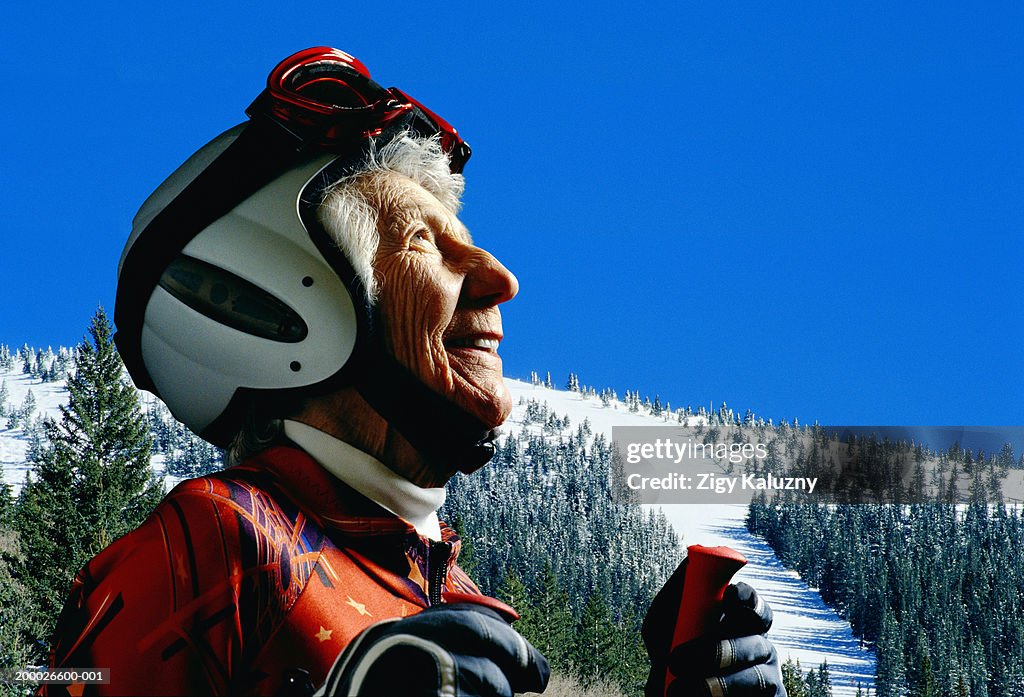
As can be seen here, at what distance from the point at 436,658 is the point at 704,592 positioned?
1.46 meters

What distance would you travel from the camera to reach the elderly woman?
366cm

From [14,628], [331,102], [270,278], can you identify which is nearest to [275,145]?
[331,102]

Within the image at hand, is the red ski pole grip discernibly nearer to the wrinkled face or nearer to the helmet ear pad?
the wrinkled face

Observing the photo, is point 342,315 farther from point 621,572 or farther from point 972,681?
point 621,572

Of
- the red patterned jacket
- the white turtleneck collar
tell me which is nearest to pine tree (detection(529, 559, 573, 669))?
the white turtleneck collar

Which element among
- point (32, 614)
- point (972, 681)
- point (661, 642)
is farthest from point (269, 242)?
point (972, 681)

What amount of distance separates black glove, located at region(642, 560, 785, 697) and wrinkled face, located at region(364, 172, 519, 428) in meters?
0.98

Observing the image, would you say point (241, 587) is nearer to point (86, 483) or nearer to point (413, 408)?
point (413, 408)

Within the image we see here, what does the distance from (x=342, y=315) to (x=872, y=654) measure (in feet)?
614

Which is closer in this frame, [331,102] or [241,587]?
[241,587]

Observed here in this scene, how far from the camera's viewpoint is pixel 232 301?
4297 millimetres

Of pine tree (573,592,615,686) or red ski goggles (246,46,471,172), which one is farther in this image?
pine tree (573,592,615,686)

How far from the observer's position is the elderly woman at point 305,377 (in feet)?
12.0

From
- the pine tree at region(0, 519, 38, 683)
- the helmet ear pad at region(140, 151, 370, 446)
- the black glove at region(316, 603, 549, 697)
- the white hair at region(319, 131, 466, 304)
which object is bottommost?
the black glove at region(316, 603, 549, 697)
